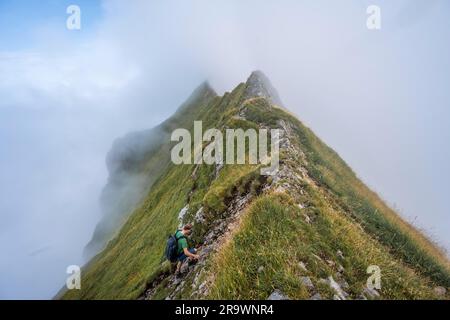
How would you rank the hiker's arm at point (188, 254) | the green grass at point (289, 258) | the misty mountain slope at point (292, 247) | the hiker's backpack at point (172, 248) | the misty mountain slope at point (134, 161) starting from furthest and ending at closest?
1. the misty mountain slope at point (134, 161)
2. the hiker's backpack at point (172, 248)
3. the hiker's arm at point (188, 254)
4. the misty mountain slope at point (292, 247)
5. the green grass at point (289, 258)

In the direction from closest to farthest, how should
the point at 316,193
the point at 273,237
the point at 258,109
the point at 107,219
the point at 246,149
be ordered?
1. the point at 273,237
2. the point at 316,193
3. the point at 246,149
4. the point at 258,109
5. the point at 107,219

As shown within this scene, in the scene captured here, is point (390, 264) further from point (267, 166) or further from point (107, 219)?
point (107, 219)

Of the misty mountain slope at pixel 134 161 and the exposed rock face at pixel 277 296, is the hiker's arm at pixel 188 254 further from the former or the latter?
the misty mountain slope at pixel 134 161

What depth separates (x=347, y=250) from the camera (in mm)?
10391

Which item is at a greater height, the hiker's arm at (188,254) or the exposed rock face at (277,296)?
the exposed rock face at (277,296)

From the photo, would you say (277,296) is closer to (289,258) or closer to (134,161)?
(289,258)

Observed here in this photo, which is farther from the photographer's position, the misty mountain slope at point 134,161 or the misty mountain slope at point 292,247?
the misty mountain slope at point 134,161

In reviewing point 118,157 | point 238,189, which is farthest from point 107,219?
point 238,189

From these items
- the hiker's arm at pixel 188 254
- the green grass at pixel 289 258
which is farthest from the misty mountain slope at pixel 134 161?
the green grass at pixel 289 258

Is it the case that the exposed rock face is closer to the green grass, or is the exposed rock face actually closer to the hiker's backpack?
the green grass

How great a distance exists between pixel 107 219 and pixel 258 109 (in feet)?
343

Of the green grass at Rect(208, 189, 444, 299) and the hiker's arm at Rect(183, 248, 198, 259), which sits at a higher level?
the green grass at Rect(208, 189, 444, 299)

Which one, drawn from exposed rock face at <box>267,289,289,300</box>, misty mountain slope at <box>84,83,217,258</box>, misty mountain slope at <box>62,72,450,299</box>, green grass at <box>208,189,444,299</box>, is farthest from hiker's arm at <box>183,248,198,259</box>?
misty mountain slope at <box>84,83,217,258</box>

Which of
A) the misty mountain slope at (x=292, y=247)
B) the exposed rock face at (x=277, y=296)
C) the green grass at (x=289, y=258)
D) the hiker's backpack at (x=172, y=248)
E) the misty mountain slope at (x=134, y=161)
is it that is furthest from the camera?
the misty mountain slope at (x=134, y=161)
